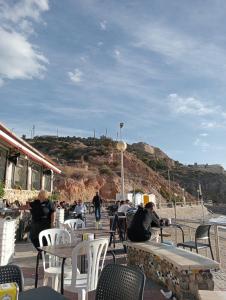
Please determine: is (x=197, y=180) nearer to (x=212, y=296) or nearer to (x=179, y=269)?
(x=179, y=269)

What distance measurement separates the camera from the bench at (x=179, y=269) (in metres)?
3.96

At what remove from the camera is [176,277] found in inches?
173

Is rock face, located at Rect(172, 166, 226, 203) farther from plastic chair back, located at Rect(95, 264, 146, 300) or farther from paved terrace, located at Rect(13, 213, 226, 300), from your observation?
plastic chair back, located at Rect(95, 264, 146, 300)

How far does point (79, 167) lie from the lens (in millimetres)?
50875

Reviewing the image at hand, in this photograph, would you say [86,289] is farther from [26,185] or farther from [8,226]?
[26,185]

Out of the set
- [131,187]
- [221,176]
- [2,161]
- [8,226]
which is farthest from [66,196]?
[221,176]

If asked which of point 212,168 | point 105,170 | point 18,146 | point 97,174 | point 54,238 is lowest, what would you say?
point 54,238

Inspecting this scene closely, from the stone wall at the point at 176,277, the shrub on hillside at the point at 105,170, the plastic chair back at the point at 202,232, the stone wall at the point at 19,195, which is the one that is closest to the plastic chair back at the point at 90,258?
the stone wall at the point at 176,277

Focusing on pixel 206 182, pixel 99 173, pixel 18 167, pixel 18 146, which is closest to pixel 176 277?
pixel 18 146

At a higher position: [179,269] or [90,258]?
[90,258]

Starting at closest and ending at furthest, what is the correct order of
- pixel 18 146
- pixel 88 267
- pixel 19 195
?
Result: pixel 88 267
pixel 18 146
pixel 19 195

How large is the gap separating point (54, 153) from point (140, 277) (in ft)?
188

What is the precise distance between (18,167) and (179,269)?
1123 centimetres

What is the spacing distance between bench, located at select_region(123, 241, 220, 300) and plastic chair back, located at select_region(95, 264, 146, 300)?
1.91 metres
